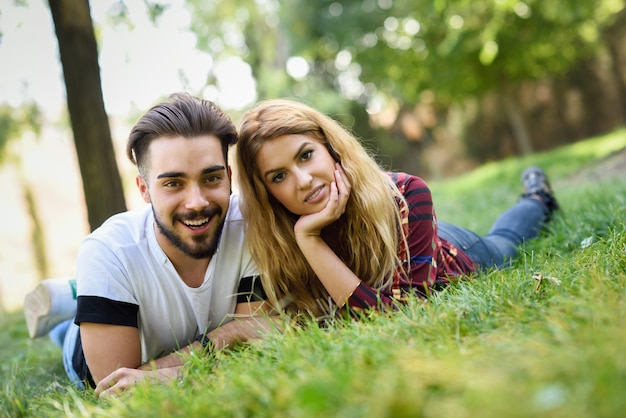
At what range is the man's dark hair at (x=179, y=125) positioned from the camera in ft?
9.56

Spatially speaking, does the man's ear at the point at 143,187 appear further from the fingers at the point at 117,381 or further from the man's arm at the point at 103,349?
the fingers at the point at 117,381

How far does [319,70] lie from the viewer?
66.0 feet

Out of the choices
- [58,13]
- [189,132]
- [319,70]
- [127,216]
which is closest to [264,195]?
[189,132]

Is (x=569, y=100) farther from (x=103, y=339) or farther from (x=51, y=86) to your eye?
(x=103, y=339)

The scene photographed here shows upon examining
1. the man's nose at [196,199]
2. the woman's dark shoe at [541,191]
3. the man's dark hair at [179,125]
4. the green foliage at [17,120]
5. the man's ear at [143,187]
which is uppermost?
the green foliage at [17,120]

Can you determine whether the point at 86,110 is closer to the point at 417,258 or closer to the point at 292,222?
the point at 292,222

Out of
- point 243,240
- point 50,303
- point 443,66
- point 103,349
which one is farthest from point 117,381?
point 443,66

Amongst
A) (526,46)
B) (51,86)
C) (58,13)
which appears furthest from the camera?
(526,46)

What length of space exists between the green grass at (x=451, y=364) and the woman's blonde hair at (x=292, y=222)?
56 cm

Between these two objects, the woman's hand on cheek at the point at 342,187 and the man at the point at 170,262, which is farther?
the woman's hand on cheek at the point at 342,187

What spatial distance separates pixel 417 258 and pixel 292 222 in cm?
77

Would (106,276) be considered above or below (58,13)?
below

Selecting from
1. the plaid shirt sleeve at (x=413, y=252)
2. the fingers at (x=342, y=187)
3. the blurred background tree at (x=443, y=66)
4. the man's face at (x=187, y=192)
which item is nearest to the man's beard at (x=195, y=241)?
the man's face at (x=187, y=192)

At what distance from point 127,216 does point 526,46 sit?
12.1 m
